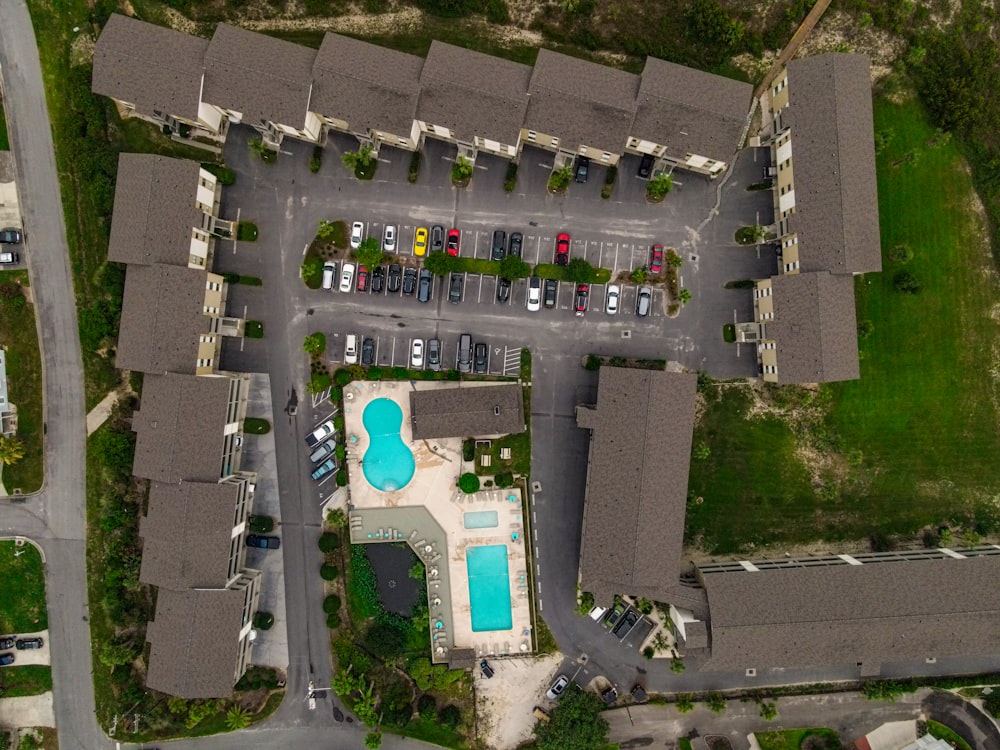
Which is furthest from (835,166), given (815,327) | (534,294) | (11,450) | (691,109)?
(11,450)

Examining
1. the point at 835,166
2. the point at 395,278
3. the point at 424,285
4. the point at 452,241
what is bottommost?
the point at 424,285

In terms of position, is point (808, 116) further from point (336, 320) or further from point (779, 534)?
point (336, 320)

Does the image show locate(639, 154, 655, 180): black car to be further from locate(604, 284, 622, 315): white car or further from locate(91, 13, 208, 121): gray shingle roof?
locate(91, 13, 208, 121): gray shingle roof

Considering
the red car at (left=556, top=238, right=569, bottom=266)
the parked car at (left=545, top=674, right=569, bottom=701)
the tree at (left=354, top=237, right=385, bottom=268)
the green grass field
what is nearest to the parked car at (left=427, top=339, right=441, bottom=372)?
the tree at (left=354, top=237, right=385, bottom=268)

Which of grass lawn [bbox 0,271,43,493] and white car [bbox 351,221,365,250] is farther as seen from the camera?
white car [bbox 351,221,365,250]

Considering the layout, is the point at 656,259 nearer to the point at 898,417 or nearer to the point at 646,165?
the point at 646,165

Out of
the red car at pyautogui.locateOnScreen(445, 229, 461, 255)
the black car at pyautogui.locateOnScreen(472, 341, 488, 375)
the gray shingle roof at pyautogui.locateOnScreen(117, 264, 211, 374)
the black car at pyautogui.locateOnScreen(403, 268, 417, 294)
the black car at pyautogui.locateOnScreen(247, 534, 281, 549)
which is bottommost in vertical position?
the black car at pyautogui.locateOnScreen(247, 534, 281, 549)

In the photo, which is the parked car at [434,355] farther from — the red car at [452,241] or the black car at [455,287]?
the red car at [452,241]
